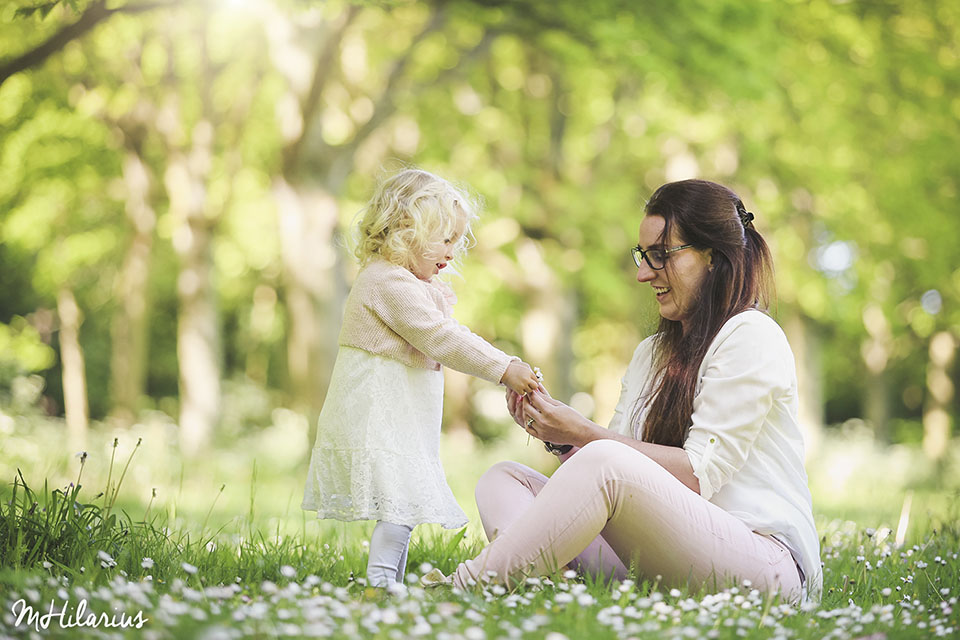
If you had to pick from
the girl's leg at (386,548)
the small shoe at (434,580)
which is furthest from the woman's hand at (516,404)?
the small shoe at (434,580)

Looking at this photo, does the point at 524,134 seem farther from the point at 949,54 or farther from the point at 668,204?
the point at 668,204

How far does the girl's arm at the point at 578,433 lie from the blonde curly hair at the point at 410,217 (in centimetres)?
71

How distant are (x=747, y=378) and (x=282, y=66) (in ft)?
27.7

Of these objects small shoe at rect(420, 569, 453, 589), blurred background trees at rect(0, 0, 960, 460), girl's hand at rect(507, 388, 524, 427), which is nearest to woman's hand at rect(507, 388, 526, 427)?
girl's hand at rect(507, 388, 524, 427)

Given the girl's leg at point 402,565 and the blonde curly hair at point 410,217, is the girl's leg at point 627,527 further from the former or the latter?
the blonde curly hair at point 410,217

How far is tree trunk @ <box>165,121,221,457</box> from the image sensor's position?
41.8 ft

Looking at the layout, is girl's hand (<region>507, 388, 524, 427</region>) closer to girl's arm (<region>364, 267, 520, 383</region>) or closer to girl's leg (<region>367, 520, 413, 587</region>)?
girl's arm (<region>364, 267, 520, 383</region>)

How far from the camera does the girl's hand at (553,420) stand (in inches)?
135

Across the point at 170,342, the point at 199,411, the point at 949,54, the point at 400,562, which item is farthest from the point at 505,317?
the point at 400,562

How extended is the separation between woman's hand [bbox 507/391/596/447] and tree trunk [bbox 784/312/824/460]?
1231 cm

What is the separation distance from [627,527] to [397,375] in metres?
1.04

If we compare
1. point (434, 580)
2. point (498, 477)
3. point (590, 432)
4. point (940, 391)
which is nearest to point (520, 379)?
point (590, 432)

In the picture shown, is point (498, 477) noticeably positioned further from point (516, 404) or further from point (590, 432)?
point (590, 432)

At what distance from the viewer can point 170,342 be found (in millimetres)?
28016
